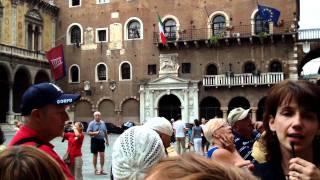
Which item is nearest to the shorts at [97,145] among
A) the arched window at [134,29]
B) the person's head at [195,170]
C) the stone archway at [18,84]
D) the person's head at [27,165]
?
the person's head at [27,165]

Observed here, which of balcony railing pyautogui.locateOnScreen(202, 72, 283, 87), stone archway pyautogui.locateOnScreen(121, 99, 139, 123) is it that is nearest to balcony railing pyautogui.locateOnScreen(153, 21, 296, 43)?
balcony railing pyautogui.locateOnScreen(202, 72, 283, 87)

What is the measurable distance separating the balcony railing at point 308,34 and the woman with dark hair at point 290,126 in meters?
27.7

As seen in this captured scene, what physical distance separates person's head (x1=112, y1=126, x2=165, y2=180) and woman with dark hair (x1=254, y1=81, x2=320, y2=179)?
1.72 ft

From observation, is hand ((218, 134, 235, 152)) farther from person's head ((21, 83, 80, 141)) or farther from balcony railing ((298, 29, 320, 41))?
balcony railing ((298, 29, 320, 41))

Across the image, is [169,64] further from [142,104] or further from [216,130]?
[216,130]

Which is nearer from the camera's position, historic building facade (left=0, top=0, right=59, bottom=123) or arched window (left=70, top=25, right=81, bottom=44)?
historic building facade (left=0, top=0, right=59, bottom=123)

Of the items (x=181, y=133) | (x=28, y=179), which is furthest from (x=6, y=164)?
(x=181, y=133)

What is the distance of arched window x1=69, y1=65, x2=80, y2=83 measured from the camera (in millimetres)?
33000

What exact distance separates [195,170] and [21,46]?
3051cm

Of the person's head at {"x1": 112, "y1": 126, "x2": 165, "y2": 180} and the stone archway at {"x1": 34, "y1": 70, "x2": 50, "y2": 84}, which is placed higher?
the stone archway at {"x1": 34, "y1": 70, "x2": 50, "y2": 84}

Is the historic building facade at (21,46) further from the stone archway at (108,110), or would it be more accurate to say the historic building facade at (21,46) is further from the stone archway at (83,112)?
the stone archway at (108,110)

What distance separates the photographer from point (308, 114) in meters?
2.15

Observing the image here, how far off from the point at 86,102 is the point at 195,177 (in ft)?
105

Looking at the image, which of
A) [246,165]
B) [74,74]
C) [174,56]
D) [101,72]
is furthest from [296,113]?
[74,74]
